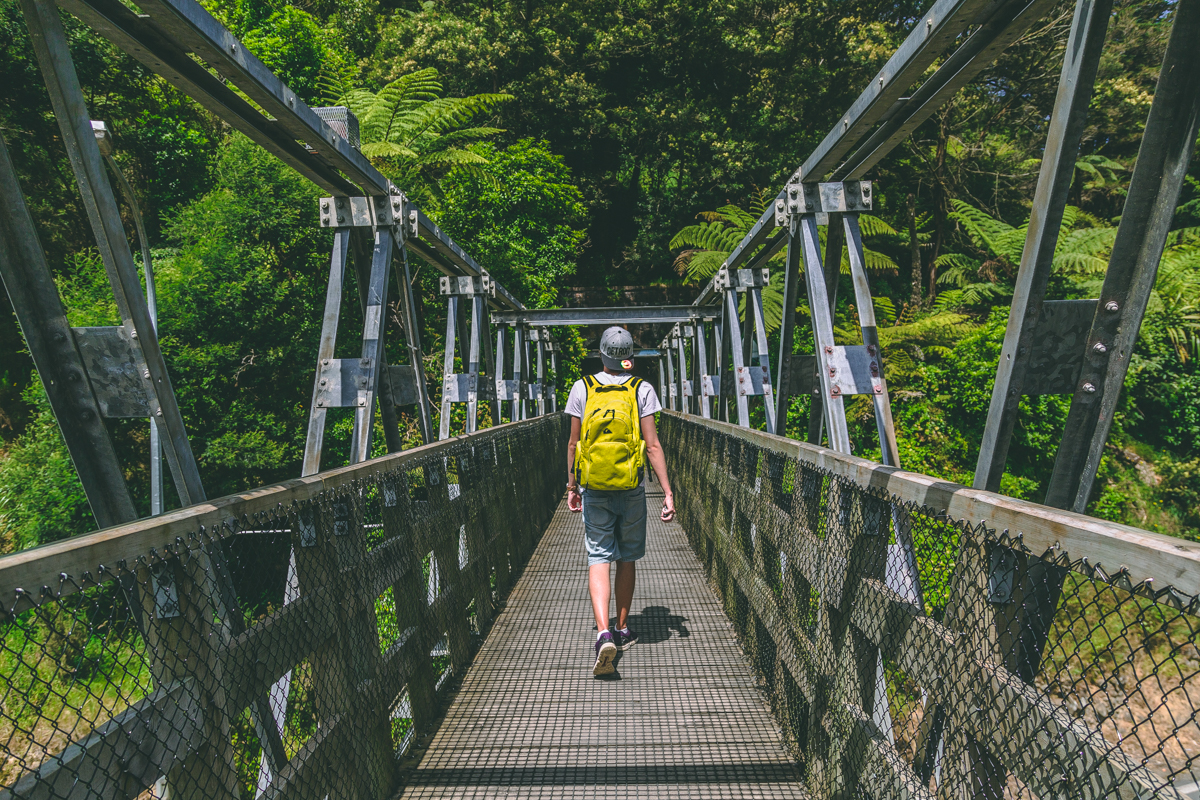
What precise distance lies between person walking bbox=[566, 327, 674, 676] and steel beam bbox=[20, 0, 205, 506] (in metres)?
2.00

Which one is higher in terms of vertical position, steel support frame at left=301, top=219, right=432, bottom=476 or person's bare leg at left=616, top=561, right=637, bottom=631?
steel support frame at left=301, top=219, right=432, bottom=476

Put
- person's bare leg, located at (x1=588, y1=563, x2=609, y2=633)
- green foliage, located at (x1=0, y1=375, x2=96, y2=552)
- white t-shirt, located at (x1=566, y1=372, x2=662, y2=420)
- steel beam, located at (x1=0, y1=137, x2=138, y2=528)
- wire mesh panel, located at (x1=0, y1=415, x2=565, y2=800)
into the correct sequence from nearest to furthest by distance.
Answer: wire mesh panel, located at (x1=0, y1=415, x2=565, y2=800) < steel beam, located at (x1=0, y1=137, x2=138, y2=528) < person's bare leg, located at (x1=588, y1=563, x2=609, y2=633) < white t-shirt, located at (x1=566, y1=372, x2=662, y2=420) < green foliage, located at (x1=0, y1=375, x2=96, y2=552)

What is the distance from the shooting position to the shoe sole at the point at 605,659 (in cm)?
369

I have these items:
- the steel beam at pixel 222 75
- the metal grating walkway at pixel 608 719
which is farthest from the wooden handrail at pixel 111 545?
the steel beam at pixel 222 75

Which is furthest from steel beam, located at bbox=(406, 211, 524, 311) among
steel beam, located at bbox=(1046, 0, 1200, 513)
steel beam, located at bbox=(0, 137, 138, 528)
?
steel beam, located at bbox=(1046, 0, 1200, 513)

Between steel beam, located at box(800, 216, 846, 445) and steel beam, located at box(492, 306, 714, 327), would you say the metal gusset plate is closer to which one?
steel beam, located at box(800, 216, 846, 445)

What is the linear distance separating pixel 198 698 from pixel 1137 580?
1.92 meters

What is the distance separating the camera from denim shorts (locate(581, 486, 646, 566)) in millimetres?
3988

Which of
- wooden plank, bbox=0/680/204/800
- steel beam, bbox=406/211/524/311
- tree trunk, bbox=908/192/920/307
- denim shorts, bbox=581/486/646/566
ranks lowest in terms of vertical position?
denim shorts, bbox=581/486/646/566

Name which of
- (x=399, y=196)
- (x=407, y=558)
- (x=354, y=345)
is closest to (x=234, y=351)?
(x=354, y=345)

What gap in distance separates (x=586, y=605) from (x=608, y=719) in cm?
170

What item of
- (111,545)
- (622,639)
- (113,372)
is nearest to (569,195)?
(622,639)

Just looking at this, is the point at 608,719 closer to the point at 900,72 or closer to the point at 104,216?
the point at 104,216

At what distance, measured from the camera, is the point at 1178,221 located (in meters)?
18.1
